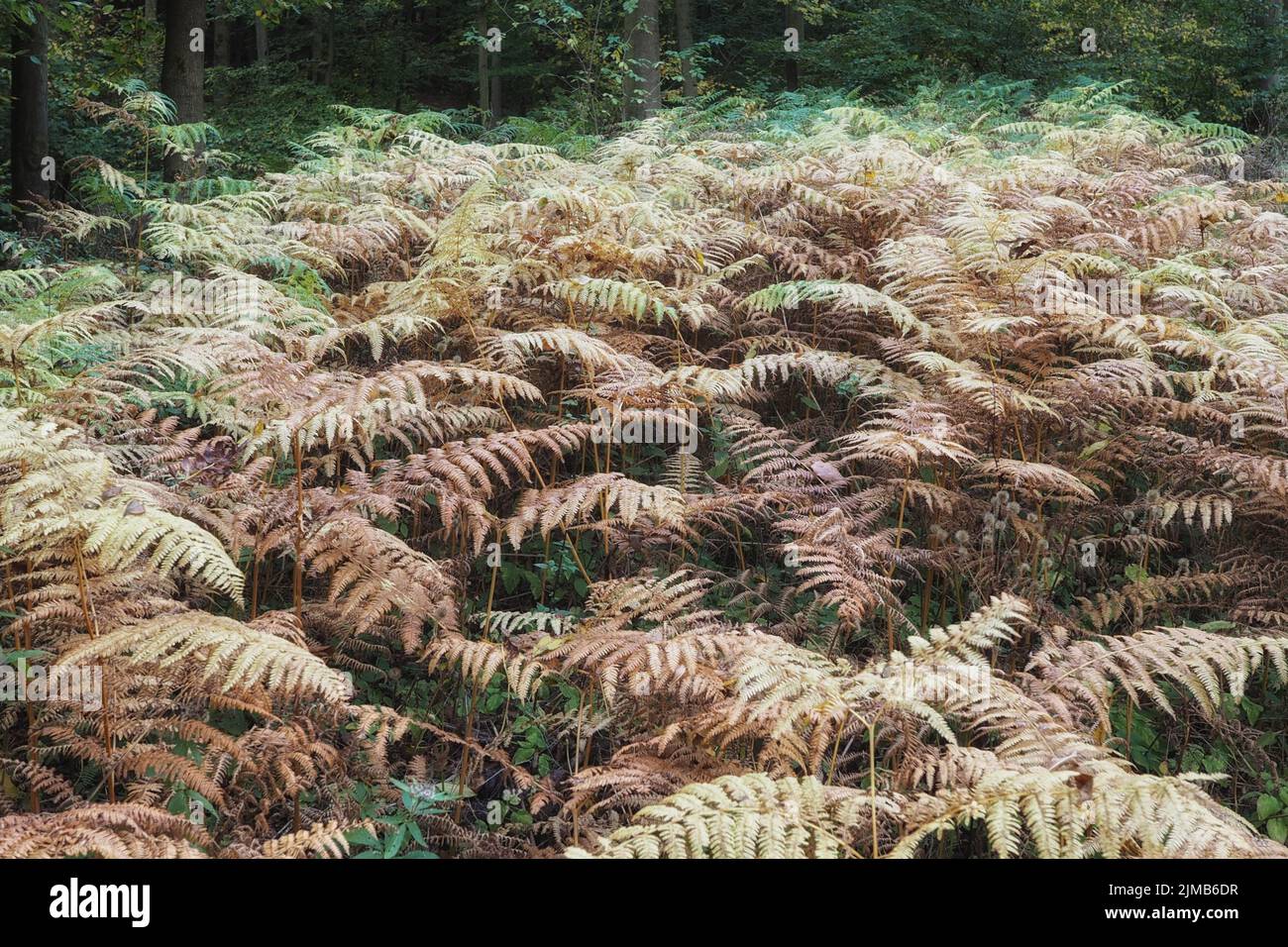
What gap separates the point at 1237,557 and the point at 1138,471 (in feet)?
2.38

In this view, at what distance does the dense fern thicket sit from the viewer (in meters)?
2.80

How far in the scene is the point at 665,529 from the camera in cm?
389

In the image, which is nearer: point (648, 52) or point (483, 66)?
point (648, 52)

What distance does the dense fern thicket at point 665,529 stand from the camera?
2803 millimetres

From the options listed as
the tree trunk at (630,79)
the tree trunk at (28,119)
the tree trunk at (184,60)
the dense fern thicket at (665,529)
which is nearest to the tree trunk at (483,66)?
the tree trunk at (630,79)

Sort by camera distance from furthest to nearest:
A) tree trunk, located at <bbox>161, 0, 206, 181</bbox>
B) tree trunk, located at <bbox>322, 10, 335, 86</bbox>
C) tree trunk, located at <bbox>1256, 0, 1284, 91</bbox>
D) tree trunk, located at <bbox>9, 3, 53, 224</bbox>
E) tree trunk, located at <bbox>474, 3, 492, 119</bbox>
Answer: tree trunk, located at <bbox>322, 10, 335, 86</bbox> → tree trunk, located at <bbox>474, 3, 492, 119</bbox> → tree trunk, located at <bbox>1256, 0, 1284, 91</bbox> → tree trunk, located at <bbox>9, 3, 53, 224</bbox> → tree trunk, located at <bbox>161, 0, 206, 181</bbox>

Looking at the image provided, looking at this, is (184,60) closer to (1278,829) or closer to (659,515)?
(659,515)

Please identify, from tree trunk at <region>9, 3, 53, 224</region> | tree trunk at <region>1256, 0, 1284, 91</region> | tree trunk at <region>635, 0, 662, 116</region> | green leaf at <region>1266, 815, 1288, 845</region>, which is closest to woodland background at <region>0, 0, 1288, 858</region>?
green leaf at <region>1266, 815, 1288, 845</region>

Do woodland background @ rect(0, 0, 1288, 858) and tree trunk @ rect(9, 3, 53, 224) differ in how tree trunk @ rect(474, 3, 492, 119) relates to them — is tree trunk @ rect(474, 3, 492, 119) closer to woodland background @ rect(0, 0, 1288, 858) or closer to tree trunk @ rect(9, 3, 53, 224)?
tree trunk @ rect(9, 3, 53, 224)

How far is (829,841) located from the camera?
7.95 ft

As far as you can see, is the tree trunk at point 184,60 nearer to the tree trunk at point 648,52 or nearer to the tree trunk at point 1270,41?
the tree trunk at point 648,52

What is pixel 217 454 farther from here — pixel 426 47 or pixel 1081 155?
pixel 426 47

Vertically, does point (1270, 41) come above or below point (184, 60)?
above

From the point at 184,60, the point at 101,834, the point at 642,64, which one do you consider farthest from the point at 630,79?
the point at 101,834
